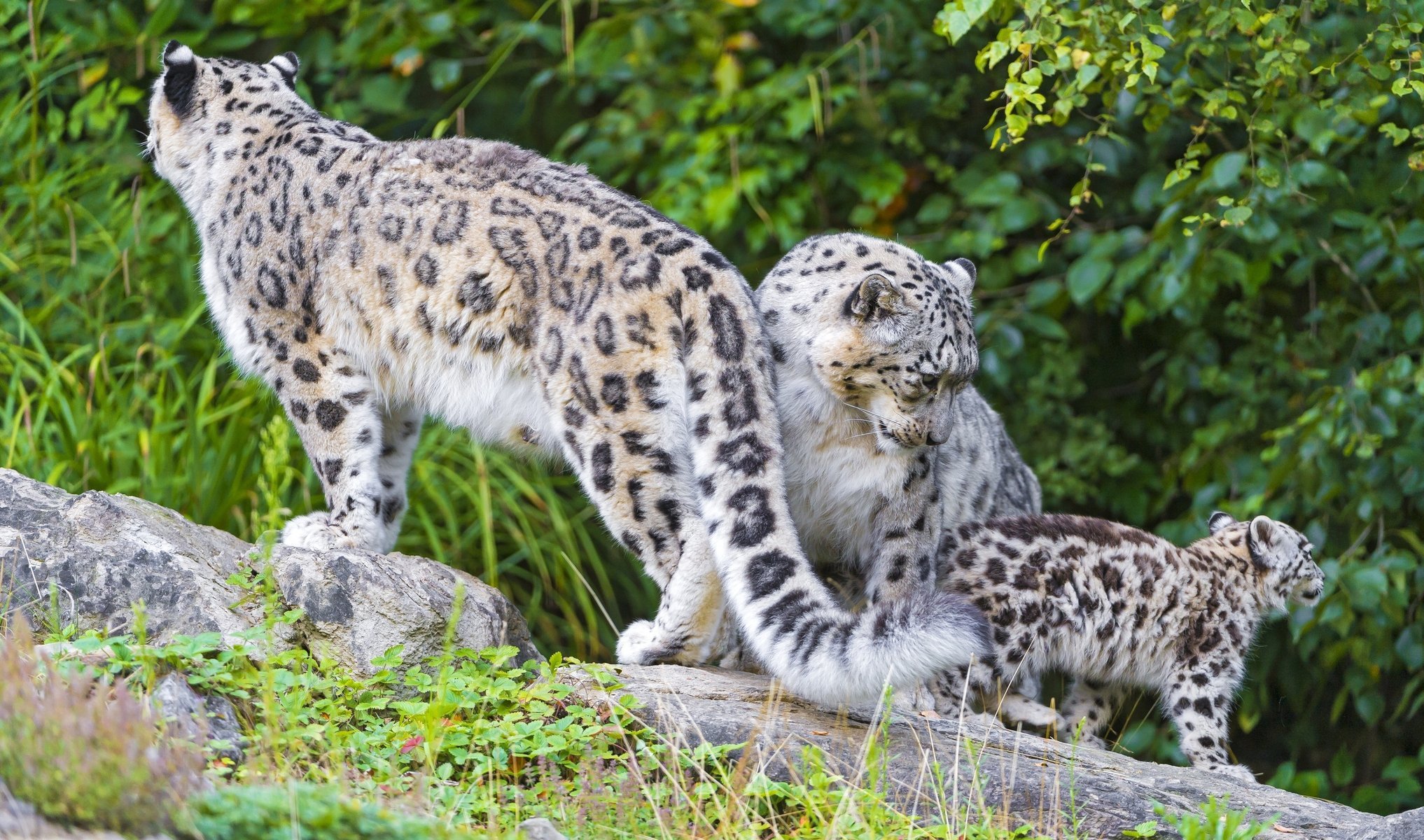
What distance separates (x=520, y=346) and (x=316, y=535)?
3.69 feet

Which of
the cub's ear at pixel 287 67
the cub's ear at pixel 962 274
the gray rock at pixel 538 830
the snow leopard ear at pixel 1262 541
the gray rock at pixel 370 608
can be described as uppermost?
the cub's ear at pixel 287 67

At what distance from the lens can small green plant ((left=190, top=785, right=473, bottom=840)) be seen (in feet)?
10.4

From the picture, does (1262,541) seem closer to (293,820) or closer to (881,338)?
(881,338)

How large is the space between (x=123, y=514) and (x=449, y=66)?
176 inches

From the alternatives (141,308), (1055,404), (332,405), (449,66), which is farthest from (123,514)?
(1055,404)

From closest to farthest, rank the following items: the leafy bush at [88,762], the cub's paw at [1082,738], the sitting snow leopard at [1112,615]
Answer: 1. the leafy bush at [88,762]
2. the sitting snow leopard at [1112,615]
3. the cub's paw at [1082,738]

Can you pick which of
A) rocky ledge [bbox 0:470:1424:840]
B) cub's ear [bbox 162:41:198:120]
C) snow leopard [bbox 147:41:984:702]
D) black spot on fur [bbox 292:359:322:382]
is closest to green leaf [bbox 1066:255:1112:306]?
snow leopard [bbox 147:41:984:702]

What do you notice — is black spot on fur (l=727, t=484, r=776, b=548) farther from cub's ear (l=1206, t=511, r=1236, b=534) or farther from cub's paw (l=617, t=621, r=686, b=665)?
cub's ear (l=1206, t=511, r=1236, b=534)

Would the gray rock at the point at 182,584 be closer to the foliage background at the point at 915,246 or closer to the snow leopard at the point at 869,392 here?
the snow leopard at the point at 869,392

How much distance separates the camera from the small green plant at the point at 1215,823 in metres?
4.00

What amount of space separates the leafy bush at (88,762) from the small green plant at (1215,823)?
8.41 feet

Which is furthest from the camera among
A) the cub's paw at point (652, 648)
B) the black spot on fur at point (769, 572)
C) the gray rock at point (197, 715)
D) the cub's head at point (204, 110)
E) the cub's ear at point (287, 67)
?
the cub's ear at point (287, 67)

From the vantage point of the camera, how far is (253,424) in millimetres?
7688

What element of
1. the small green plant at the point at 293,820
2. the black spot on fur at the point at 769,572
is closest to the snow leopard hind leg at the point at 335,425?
the black spot on fur at the point at 769,572
